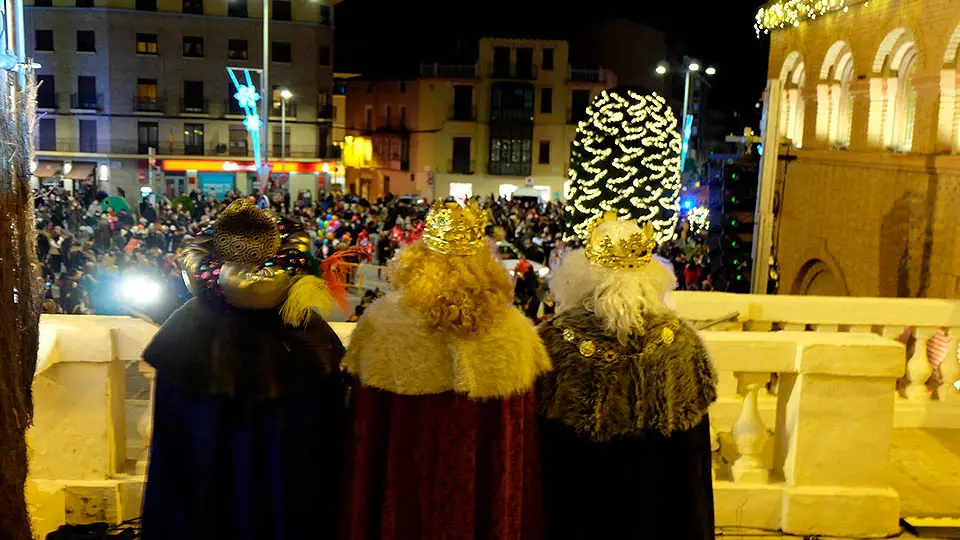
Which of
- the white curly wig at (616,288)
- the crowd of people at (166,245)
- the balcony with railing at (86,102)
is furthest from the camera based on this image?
the balcony with railing at (86,102)

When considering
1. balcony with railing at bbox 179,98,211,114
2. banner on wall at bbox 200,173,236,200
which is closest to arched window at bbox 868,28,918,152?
banner on wall at bbox 200,173,236,200

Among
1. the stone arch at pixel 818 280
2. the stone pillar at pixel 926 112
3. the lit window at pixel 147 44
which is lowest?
the stone arch at pixel 818 280

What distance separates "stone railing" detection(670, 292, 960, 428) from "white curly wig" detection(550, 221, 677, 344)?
285 cm

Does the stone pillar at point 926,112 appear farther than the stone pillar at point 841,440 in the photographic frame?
Yes

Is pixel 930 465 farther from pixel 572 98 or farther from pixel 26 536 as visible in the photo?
pixel 572 98

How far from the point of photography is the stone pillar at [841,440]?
4906 mm

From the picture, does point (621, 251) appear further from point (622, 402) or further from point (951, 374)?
point (951, 374)

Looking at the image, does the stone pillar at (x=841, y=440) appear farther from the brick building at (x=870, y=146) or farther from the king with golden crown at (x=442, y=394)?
the brick building at (x=870, y=146)

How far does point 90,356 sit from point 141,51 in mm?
49175

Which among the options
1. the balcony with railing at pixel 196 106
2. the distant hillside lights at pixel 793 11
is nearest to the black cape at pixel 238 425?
the distant hillside lights at pixel 793 11

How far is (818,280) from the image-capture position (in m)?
17.5

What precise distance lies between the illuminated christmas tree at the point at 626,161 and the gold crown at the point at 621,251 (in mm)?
15477

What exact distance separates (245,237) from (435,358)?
2.74ft

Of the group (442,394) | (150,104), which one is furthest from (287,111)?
(442,394)
